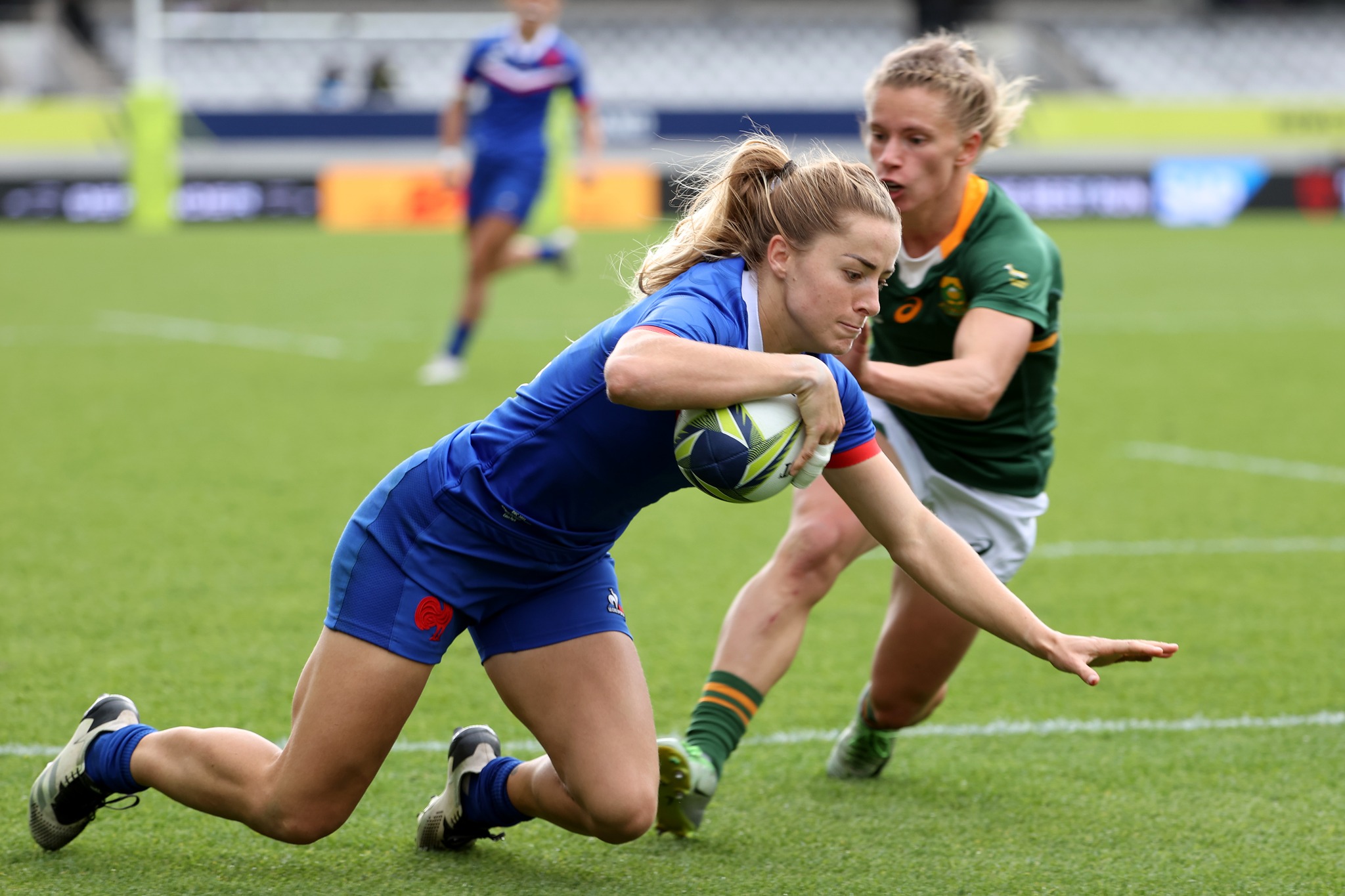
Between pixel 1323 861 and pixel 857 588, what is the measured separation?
8.96ft

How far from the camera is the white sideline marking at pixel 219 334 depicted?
40.6 ft

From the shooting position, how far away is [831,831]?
12.3 feet

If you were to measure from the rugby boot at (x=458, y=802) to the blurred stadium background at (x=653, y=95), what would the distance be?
51.6 feet

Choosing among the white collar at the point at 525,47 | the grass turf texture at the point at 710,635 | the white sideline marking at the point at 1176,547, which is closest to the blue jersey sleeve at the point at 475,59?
the white collar at the point at 525,47

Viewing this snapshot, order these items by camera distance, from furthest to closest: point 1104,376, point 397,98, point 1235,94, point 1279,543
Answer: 1. point 1235,94
2. point 397,98
3. point 1104,376
4. point 1279,543

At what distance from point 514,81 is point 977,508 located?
760 cm

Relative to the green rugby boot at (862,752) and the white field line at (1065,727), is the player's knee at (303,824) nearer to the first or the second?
the white field line at (1065,727)

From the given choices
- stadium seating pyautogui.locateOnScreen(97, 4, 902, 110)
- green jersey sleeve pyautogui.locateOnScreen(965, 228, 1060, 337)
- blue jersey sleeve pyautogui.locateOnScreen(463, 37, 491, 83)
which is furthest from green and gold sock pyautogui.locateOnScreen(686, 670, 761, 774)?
stadium seating pyautogui.locateOnScreen(97, 4, 902, 110)

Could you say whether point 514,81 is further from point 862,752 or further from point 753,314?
point 753,314

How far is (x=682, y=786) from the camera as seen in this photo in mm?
3562

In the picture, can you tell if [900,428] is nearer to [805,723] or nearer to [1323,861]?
[805,723]

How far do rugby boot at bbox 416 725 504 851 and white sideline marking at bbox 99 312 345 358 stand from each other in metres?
8.76

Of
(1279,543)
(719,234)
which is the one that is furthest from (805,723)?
(1279,543)

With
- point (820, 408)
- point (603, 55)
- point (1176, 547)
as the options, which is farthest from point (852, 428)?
point (603, 55)
